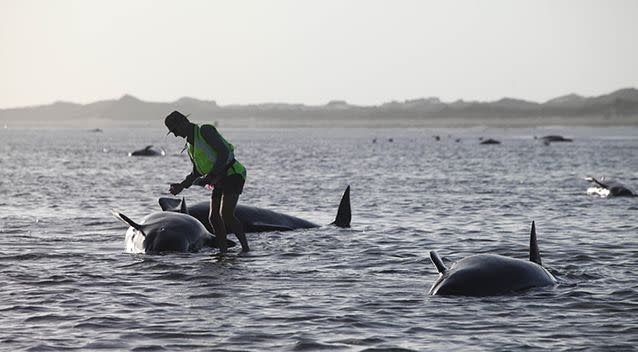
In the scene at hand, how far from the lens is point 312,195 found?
31781 millimetres

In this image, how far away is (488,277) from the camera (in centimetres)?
1269

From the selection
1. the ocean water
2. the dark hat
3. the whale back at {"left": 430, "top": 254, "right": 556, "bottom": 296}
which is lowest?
the ocean water

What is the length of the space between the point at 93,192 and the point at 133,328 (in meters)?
22.1

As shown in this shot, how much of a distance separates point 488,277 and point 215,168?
16.9ft

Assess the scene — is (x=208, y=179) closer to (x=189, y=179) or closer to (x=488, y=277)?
(x=189, y=179)

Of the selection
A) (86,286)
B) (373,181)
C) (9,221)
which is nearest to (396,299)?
(86,286)

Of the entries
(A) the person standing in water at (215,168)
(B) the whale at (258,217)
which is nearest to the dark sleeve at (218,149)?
(A) the person standing in water at (215,168)

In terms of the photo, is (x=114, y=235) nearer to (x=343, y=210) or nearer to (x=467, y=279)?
(x=343, y=210)

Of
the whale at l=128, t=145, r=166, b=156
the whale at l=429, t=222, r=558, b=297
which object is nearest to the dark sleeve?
the whale at l=429, t=222, r=558, b=297

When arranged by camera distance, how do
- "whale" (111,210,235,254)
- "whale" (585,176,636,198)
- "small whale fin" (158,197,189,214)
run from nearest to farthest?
1. "whale" (111,210,235,254)
2. "small whale fin" (158,197,189,214)
3. "whale" (585,176,636,198)

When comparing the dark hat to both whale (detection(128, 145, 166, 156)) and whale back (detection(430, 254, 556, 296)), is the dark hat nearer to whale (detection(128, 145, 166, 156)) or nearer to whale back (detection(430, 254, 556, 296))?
whale back (detection(430, 254, 556, 296))

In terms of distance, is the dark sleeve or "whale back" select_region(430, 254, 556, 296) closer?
"whale back" select_region(430, 254, 556, 296)

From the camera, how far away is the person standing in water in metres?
16.1

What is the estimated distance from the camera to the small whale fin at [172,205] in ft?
61.2
